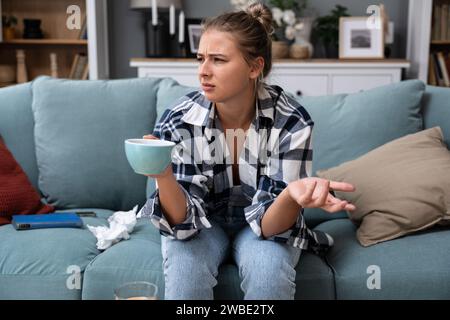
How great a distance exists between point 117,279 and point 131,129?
0.67m

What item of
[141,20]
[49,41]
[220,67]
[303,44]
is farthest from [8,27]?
[220,67]

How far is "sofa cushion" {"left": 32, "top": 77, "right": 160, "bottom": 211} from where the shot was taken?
2.03 m

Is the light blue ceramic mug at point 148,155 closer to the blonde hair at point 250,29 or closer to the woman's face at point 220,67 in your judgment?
the woman's face at point 220,67

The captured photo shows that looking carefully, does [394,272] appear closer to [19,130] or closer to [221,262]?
[221,262]

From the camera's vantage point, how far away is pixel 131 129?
6.75 feet

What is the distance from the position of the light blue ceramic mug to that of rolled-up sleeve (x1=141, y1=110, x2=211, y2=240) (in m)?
0.33

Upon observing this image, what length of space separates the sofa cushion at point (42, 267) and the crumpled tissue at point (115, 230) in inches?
1.3

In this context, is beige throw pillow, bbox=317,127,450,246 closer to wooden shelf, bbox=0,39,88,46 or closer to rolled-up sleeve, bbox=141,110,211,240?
rolled-up sleeve, bbox=141,110,211,240

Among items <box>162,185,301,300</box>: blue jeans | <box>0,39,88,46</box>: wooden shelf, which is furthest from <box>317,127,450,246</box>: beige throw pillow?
<box>0,39,88,46</box>: wooden shelf

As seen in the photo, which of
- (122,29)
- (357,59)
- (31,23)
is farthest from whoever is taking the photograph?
(122,29)
